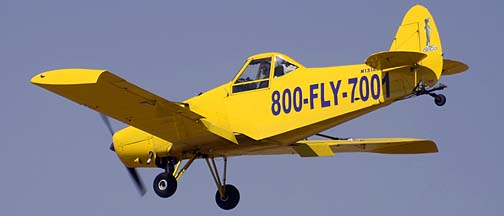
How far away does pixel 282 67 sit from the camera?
26.6 meters

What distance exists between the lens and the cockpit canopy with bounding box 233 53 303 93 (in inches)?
1046

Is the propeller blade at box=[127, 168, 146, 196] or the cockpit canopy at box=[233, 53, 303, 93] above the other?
the cockpit canopy at box=[233, 53, 303, 93]

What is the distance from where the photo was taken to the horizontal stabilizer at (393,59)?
24453 mm

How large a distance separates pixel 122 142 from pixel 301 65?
4.10 m

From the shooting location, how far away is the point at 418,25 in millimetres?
25469

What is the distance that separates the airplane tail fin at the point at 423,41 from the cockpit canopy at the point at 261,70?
209cm

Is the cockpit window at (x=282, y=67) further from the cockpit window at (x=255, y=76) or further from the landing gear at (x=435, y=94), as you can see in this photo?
the landing gear at (x=435, y=94)

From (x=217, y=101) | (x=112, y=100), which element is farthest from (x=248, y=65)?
(x=112, y=100)

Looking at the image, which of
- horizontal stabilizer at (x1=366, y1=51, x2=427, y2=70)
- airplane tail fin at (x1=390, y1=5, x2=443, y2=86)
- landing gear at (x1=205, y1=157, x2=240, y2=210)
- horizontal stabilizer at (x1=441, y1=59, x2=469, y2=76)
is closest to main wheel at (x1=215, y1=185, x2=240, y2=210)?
landing gear at (x1=205, y1=157, x2=240, y2=210)

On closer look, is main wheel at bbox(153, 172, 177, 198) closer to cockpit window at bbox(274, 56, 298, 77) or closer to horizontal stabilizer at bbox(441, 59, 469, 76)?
cockpit window at bbox(274, 56, 298, 77)

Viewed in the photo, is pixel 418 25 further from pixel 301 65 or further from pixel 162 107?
pixel 162 107

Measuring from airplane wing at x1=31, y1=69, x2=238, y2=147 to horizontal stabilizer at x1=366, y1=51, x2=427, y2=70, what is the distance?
3.36 metres

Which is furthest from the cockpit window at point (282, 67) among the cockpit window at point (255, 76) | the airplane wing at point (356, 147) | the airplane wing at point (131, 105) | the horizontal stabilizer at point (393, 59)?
the horizontal stabilizer at point (393, 59)

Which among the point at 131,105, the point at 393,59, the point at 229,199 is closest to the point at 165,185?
the point at 229,199
